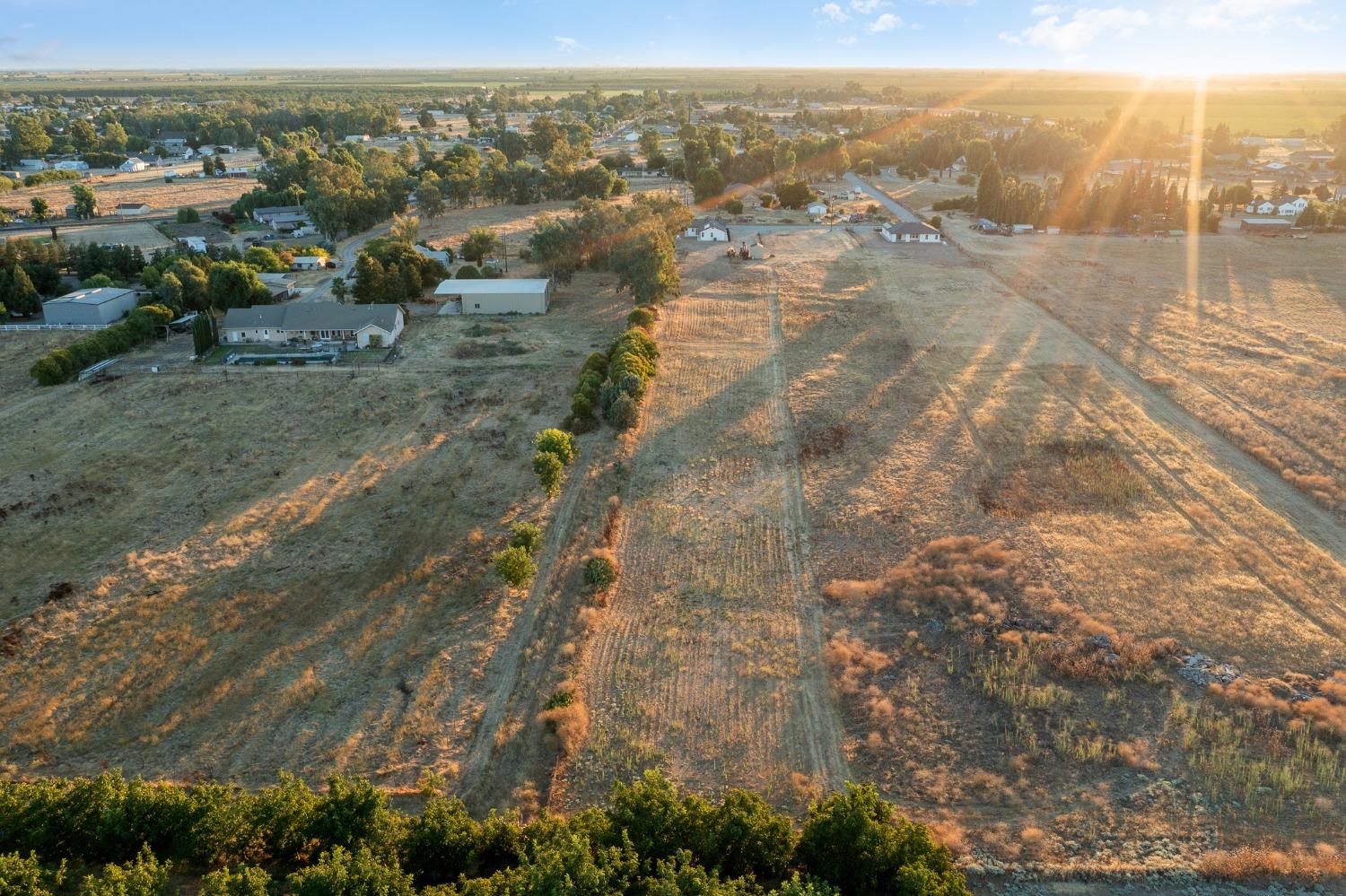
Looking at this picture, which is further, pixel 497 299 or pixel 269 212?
pixel 269 212

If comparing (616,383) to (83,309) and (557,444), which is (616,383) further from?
(83,309)

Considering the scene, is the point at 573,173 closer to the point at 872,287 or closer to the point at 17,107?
the point at 872,287

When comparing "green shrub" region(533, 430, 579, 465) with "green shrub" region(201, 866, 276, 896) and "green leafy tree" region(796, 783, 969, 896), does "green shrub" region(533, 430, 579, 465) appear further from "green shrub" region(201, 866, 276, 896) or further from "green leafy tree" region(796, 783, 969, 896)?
"green leafy tree" region(796, 783, 969, 896)

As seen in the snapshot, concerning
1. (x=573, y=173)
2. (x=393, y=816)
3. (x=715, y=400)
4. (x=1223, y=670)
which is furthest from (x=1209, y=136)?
(x=393, y=816)

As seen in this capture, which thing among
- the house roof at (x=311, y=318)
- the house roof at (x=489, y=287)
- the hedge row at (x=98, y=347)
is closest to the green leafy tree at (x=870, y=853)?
the house roof at (x=311, y=318)

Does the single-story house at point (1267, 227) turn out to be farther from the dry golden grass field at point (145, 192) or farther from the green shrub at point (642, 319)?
the dry golden grass field at point (145, 192)

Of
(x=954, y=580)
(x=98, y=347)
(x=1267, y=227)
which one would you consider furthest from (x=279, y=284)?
(x=1267, y=227)

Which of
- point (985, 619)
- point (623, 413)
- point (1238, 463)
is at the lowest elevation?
point (985, 619)
